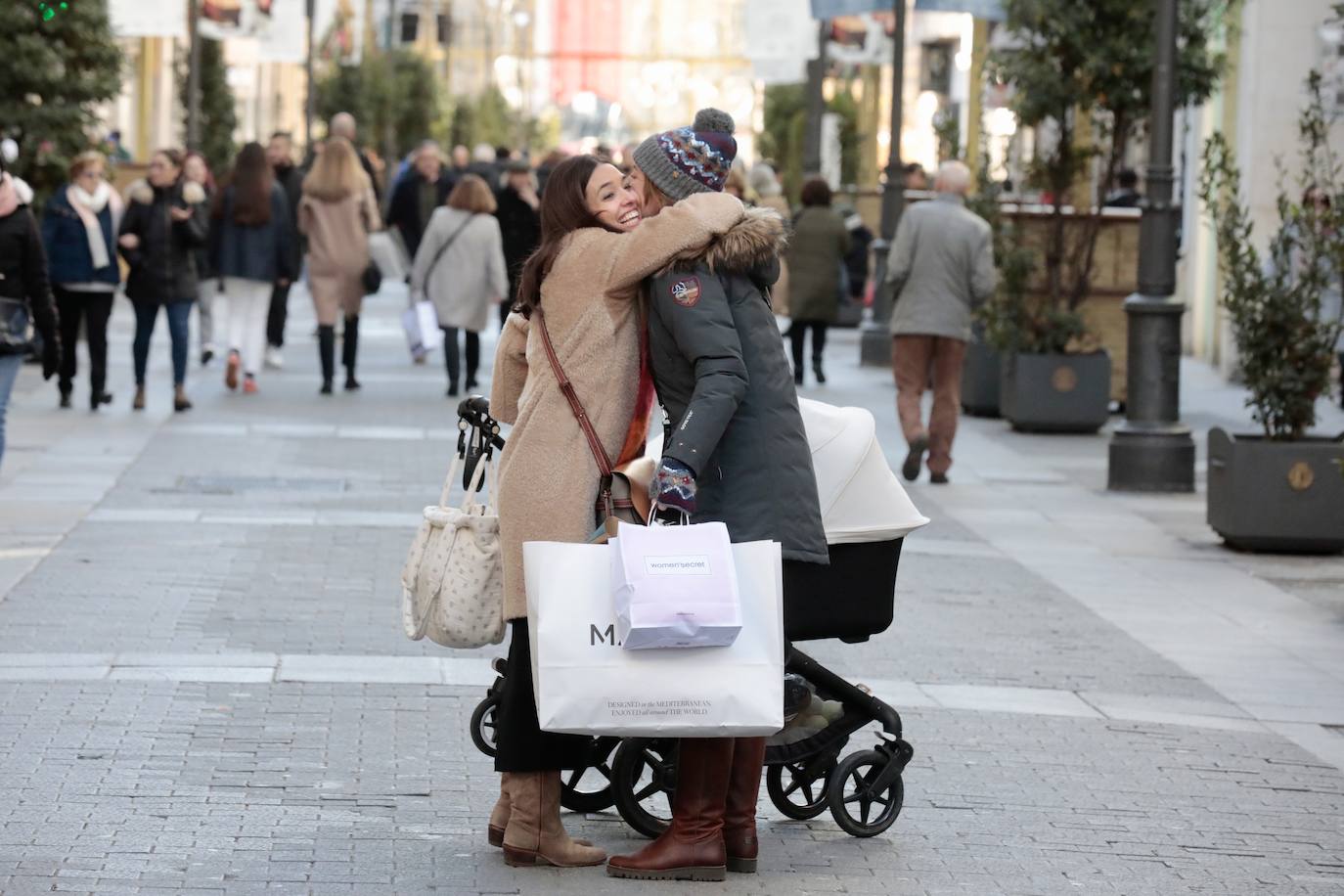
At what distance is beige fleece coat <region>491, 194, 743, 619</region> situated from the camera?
19.0 feet

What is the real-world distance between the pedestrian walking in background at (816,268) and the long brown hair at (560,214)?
15.5 metres

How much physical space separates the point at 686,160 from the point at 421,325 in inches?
647

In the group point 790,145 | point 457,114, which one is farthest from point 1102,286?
point 457,114

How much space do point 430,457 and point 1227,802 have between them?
8.94 metres

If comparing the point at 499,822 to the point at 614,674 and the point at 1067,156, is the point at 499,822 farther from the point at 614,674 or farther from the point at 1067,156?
the point at 1067,156

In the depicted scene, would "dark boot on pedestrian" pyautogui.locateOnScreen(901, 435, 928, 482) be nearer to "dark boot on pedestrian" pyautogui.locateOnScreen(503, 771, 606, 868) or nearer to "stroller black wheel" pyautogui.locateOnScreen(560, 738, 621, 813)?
"stroller black wheel" pyautogui.locateOnScreen(560, 738, 621, 813)

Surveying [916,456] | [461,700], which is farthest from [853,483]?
[916,456]

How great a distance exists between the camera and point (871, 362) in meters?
24.9

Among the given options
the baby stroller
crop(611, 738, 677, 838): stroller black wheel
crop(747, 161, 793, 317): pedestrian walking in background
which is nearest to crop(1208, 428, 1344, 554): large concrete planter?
the baby stroller

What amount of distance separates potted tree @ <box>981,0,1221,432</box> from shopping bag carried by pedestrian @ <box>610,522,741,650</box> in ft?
43.7

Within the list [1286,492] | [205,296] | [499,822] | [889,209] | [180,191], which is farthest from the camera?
[889,209]

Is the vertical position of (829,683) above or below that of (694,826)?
above

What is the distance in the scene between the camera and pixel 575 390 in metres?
5.83

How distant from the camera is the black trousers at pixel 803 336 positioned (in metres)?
21.8
